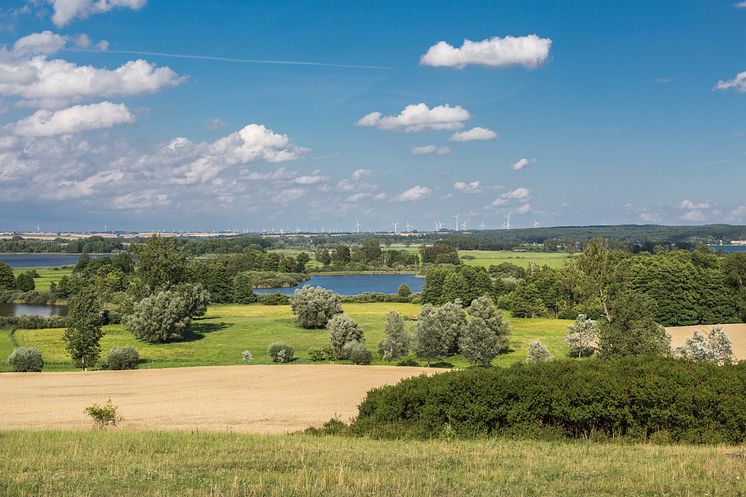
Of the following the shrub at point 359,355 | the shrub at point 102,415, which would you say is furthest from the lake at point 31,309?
the shrub at point 102,415

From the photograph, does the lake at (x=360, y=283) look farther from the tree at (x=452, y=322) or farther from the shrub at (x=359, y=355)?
the shrub at (x=359, y=355)

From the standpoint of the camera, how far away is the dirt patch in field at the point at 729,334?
57375 mm

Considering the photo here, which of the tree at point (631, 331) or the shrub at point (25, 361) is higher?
the tree at point (631, 331)

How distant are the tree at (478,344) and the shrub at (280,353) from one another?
14169 millimetres

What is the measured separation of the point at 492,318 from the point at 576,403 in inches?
1465

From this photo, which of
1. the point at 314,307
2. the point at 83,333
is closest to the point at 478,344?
the point at 314,307

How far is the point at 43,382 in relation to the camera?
4050 cm

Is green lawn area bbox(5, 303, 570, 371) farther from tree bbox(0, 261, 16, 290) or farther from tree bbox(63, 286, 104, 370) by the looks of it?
tree bbox(0, 261, 16, 290)

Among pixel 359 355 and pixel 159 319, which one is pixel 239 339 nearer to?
pixel 159 319

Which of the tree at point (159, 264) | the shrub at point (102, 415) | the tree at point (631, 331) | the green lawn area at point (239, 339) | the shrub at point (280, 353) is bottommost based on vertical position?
the green lawn area at point (239, 339)

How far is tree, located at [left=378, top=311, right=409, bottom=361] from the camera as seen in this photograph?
52875 mm

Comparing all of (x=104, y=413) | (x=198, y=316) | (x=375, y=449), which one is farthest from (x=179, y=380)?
(x=198, y=316)

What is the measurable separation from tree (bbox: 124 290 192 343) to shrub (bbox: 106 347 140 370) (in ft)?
49.0

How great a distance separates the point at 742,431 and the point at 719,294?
7117 centimetres
